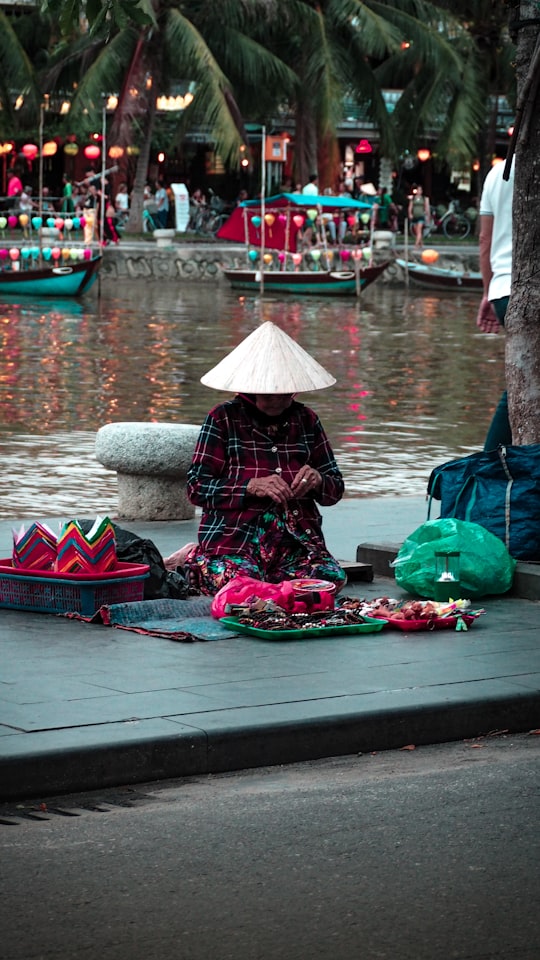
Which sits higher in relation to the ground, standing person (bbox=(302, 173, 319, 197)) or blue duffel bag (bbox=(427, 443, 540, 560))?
standing person (bbox=(302, 173, 319, 197))

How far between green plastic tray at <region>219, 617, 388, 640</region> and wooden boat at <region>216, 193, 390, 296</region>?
3128 cm

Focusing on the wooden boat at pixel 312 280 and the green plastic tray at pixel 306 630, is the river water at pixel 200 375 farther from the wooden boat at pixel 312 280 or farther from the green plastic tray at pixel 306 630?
the green plastic tray at pixel 306 630

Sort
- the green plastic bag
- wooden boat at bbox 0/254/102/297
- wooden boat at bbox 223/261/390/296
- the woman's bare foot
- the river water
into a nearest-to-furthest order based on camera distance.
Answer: the green plastic bag, the woman's bare foot, the river water, wooden boat at bbox 0/254/102/297, wooden boat at bbox 223/261/390/296

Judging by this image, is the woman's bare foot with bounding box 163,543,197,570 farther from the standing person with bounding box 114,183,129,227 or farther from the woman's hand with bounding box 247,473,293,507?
the standing person with bounding box 114,183,129,227

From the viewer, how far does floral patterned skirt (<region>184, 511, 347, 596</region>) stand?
748 cm

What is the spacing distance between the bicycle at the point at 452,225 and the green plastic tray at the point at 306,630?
4569 centimetres

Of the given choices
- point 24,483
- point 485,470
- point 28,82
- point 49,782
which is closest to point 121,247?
point 28,82

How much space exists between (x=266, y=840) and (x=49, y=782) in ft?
2.53

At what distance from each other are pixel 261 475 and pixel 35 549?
105 cm

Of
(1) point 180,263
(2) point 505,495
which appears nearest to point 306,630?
(2) point 505,495

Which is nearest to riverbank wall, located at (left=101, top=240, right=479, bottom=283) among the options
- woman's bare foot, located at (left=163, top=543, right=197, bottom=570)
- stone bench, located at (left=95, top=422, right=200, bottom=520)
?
stone bench, located at (left=95, top=422, right=200, bottom=520)

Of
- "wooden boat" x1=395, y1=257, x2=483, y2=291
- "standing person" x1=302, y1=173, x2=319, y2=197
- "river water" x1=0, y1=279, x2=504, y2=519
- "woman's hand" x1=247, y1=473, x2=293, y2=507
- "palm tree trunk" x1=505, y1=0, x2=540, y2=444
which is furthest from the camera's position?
"standing person" x1=302, y1=173, x2=319, y2=197

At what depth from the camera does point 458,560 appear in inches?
297

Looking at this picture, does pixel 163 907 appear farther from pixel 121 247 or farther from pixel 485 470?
pixel 121 247
